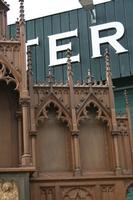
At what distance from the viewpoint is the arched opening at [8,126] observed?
15273mm

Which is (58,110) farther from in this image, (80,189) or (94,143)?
(80,189)

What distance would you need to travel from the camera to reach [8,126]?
1556 cm

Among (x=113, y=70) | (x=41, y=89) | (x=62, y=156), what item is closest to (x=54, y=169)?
(x=62, y=156)

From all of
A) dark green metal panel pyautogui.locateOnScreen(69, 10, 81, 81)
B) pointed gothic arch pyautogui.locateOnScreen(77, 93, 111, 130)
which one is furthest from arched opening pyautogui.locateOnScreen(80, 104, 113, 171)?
dark green metal panel pyautogui.locateOnScreen(69, 10, 81, 81)

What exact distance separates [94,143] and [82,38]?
12169 mm

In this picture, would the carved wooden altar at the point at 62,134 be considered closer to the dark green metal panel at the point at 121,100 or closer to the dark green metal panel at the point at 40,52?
the dark green metal panel at the point at 121,100

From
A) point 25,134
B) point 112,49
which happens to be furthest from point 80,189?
point 112,49

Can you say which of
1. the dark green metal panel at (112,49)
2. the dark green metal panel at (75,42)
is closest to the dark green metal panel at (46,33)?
the dark green metal panel at (75,42)

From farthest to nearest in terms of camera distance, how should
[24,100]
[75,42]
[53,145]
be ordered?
1. [75,42]
2. [53,145]
3. [24,100]

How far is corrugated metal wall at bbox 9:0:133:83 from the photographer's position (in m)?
25.8

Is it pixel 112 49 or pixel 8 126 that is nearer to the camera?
pixel 8 126

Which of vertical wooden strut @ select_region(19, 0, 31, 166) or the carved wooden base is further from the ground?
vertical wooden strut @ select_region(19, 0, 31, 166)

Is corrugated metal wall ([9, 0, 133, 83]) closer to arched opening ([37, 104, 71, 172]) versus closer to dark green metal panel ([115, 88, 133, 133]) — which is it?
dark green metal panel ([115, 88, 133, 133])

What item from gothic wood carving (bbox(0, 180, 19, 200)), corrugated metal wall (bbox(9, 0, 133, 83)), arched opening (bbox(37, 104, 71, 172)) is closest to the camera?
gothic wood carving (bbox(0, 180, 19, 200))
